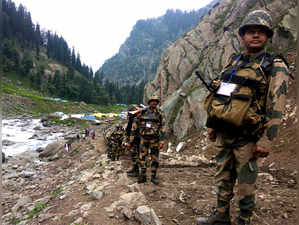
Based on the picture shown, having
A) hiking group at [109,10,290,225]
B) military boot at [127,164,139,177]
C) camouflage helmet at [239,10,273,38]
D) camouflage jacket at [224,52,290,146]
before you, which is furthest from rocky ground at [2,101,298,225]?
camouflage helmet at [239,10,273,38]

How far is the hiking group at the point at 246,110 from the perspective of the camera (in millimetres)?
2041

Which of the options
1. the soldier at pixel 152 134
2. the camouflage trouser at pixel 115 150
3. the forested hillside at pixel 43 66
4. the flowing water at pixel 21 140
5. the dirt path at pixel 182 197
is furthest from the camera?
the forested hillside at pixel 43 66

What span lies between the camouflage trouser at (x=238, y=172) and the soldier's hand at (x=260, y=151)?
0.17 ft

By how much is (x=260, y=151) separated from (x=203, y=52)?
51.0 feet

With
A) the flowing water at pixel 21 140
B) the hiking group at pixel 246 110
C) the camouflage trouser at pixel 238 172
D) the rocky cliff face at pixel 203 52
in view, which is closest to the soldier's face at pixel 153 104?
the hiking group at pixel 246 110

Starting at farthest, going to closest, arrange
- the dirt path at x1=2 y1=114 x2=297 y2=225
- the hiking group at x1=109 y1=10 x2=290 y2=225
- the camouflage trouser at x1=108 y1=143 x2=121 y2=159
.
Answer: the camouflage trouser at x1=108 y1=143 x2=121 y2=159, the dirt path at x1=2 y1=114 x2=297 y2=225, the hiking group at x1=109 y1=10 x2=290 y2=225

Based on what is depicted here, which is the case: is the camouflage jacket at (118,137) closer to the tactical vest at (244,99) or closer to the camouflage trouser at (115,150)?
the camouflage trouser at (115,150)

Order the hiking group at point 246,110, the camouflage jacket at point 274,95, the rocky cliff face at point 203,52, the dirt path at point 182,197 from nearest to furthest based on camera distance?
the camouflage jacket at point 274,95 < the hiking group at point 246,110 < the dirt path at point 182,197 < the rocky cliff face at point 203,52

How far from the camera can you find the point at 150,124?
5027mm

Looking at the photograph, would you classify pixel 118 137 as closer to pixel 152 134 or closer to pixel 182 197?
pixel 152 134

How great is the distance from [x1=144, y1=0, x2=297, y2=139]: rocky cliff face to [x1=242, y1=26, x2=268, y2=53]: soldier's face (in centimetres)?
600

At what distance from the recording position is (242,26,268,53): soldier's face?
2.27 meters

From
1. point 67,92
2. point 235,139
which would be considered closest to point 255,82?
point 235,139

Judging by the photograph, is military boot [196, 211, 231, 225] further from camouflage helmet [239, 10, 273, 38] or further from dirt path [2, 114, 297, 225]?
camouflage helmet [239, 10, 273, 38]
